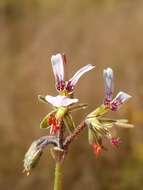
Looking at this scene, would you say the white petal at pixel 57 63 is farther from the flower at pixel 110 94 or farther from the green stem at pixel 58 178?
the green stem at pixel 58 178

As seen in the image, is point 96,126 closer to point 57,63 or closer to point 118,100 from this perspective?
point 118,100

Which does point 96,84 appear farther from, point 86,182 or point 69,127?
point 69,127

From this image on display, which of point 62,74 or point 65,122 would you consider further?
point 62,74

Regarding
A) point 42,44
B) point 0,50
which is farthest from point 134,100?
point 0,50

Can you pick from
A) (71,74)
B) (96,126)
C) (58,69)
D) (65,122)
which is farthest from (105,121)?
(71,74)

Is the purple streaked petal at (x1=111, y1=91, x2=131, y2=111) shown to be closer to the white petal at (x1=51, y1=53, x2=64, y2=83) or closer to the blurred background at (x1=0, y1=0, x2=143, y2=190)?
the white petal at (x1=51, y1=53, x2=64, y2=83)
